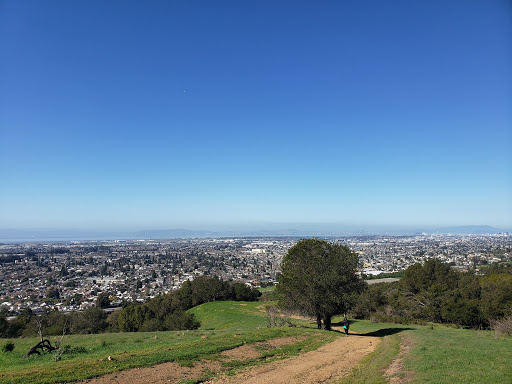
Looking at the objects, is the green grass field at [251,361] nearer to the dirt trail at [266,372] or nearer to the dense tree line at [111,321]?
the dirt trail at [266,372]

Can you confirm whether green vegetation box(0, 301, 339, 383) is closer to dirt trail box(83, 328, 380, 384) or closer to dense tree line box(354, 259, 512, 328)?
dirt trail box(83, 328, 380, 384)

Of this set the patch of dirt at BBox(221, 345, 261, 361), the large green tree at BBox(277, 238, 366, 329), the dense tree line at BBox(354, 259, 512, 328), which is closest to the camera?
the patch of dirt at BBox(221, 345, 261, 361)

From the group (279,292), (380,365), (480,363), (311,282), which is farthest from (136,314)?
(480,363)

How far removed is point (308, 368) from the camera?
11.9 metres

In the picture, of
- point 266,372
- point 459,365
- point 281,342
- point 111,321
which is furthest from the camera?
point 111,321

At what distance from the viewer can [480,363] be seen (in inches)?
403

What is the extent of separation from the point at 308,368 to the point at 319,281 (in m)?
12.1

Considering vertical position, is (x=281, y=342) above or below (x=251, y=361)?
below

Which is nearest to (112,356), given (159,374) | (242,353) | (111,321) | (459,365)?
(159,374)

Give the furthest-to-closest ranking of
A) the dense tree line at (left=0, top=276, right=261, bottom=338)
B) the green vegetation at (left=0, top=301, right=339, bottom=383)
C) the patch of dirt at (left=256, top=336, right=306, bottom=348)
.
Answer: the dense tree line at (left=0, top=276, right=261, bottom=338)
the patch of dirt at (left=256, top=336, right=306, bottom=348)
the green vegetation at (left=0, top=301, right=339, bottom=383)

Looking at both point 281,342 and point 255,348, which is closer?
point 255,348

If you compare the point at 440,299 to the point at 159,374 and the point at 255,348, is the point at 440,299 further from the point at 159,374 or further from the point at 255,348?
the point at 159,374

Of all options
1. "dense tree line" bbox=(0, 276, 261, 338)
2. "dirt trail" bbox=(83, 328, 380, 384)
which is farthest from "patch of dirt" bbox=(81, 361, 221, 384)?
"dense tree line" bbox=(0, 276, 261, 338)

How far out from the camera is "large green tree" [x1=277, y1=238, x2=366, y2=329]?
23.4 m
